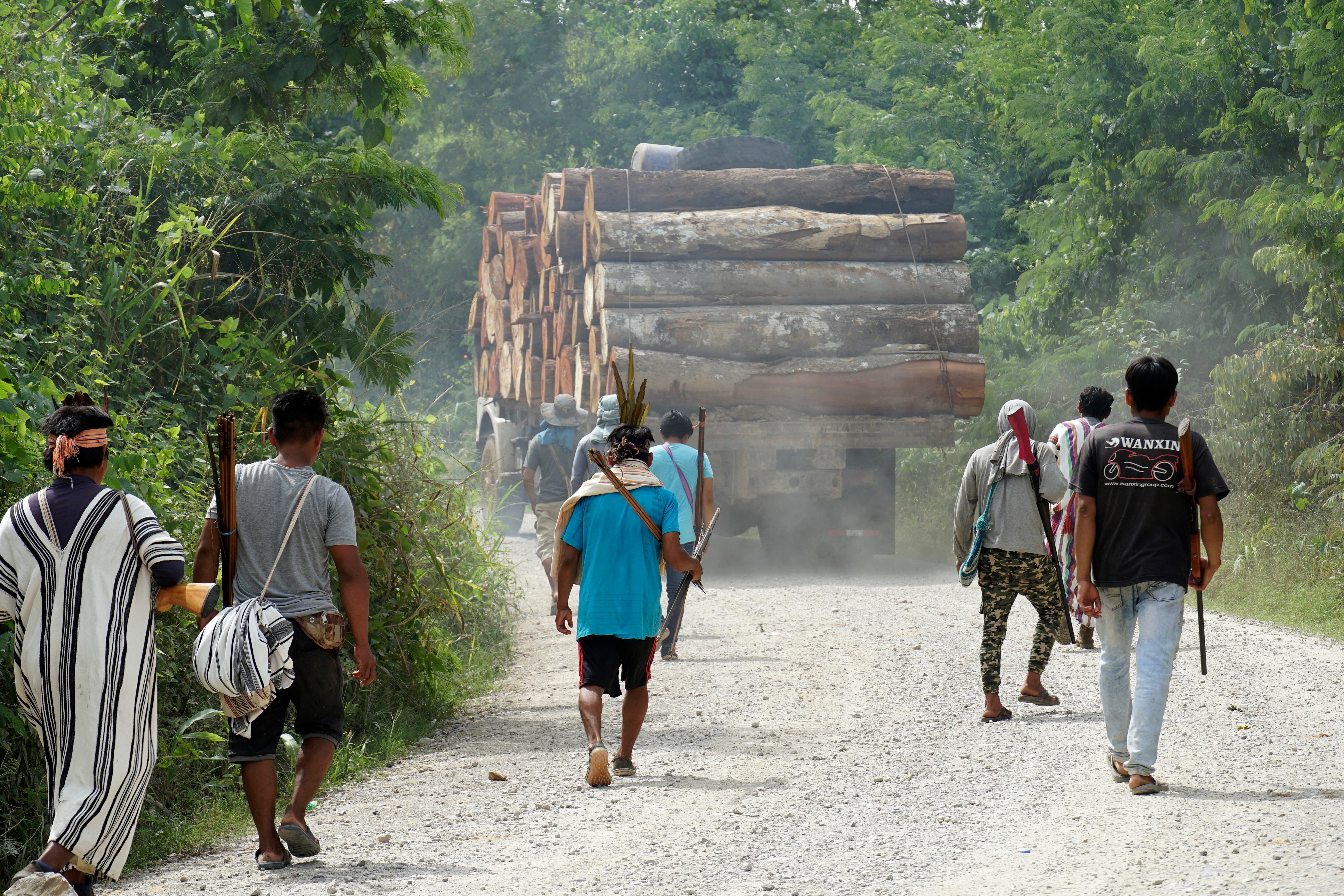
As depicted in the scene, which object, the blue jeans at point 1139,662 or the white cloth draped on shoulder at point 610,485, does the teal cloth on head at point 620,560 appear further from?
the blue jeans at point 1139,662

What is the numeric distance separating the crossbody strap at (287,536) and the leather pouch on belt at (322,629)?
144 mm

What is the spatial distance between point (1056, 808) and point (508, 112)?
25.8 metres

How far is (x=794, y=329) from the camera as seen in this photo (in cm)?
1209

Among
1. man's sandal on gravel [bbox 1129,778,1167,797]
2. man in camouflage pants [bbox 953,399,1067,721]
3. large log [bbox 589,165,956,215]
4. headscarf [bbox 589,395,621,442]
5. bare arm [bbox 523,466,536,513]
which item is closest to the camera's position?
man's sandal on gravel [bbox 1129,778,1167,797]

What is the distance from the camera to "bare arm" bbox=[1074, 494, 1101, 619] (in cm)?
509

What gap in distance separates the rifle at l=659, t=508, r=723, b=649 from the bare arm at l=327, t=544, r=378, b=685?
74.6 inches

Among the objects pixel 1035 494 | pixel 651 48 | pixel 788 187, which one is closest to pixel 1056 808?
pixel 1035 494

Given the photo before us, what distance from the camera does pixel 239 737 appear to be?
4.33 meters

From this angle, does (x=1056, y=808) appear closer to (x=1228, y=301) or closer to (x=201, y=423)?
A: (x=201, y=423)

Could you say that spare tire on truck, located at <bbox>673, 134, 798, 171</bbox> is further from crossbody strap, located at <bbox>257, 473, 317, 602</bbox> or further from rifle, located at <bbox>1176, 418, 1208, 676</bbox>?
crossbody strap, located at <bbox>257, 473, 317, 602</bbox>

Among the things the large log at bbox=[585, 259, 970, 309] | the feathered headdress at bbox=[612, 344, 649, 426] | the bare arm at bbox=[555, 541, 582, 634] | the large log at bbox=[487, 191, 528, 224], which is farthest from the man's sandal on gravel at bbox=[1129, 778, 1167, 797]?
the large log at bbox=[487, 191, 528, 224]

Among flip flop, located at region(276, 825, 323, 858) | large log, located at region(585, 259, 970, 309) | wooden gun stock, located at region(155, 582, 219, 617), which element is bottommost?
flip flop, located at region(276, 825, 323, 858)

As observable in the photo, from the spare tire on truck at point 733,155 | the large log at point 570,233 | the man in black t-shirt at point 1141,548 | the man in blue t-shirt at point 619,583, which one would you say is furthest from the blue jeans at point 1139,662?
the spare tire on truck at point 733,155

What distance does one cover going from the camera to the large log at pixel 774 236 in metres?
12.2
